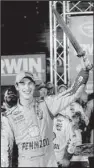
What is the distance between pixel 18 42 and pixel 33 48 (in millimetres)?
189

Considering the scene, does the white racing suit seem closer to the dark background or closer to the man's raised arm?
the man's raised arm

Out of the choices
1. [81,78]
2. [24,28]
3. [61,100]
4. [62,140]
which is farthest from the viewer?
[24,28]

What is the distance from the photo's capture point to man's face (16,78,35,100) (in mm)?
2004

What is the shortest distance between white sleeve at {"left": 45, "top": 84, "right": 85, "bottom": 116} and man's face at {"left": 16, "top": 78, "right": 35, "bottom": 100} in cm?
11

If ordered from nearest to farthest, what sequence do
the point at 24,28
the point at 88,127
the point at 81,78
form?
the point at 81,78 → the point at 88,127 → the point at 24,28

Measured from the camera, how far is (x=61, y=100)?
197cm

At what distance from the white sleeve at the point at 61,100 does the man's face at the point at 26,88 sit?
4.3 inches

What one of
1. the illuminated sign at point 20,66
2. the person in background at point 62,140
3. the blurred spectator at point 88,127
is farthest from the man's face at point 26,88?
the illuminated sign at point 20,66

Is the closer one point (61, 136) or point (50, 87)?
point (61, 136)

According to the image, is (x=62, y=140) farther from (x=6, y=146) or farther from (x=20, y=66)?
(x=20, y=66)

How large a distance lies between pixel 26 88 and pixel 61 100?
215 millimetres

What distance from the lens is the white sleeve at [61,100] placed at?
1.91m

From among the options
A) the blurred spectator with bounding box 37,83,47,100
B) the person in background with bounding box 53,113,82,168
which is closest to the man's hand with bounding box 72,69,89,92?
the person in background with bounding box 53,113,82,168

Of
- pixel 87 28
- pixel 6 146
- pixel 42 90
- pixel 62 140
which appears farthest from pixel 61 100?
pixel 87 28
